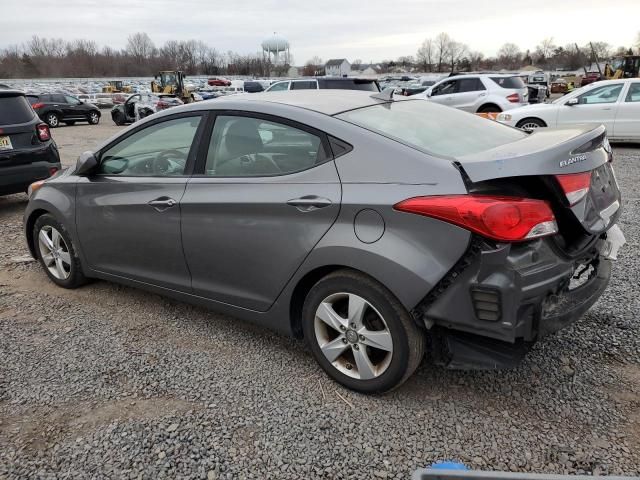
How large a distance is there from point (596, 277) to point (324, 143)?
159 centimetres

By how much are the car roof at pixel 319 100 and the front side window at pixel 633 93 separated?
9693mm

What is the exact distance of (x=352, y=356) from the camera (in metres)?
2.80

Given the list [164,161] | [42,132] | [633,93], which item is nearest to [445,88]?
[633,93]

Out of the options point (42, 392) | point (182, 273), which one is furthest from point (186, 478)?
point (182, 273)

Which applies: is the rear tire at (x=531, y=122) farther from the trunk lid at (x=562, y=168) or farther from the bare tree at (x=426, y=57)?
the bare tree at (x=426, y=57)

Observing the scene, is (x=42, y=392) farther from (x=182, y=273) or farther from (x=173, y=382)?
(x=182, y=273)

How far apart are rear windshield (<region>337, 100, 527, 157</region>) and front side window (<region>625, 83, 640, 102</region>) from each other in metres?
9.21

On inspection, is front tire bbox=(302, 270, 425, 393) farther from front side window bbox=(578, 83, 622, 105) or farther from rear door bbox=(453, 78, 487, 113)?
rear door bbox=(453, 78, 487, 113)

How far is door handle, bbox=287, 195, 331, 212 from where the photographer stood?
2.60m

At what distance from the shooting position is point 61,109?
23.3 metres

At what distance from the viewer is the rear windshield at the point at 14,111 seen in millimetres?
6484

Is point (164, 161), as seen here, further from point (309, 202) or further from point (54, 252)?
point (54, 252)

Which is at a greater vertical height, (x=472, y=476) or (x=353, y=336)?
(x=472, y=476)

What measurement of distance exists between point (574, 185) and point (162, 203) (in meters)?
2.37
